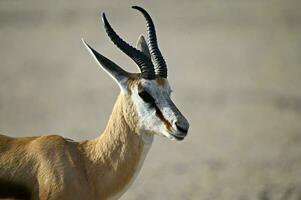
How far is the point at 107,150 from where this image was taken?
9.52 meters

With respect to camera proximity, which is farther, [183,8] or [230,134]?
[183,8]

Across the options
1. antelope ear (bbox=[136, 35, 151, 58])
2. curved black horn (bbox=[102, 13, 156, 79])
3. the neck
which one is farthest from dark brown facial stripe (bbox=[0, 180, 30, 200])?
antelope ear (bbox=[136, 35, 151, 58])

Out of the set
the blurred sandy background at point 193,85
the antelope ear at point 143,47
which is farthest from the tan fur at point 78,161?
the blurred sandy background at point 193,85

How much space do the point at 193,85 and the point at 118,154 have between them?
1765cm

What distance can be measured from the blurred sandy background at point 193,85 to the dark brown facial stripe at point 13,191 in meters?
5.40

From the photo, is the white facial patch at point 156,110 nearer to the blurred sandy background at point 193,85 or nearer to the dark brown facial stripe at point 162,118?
the dark brown facial stripe at point 162,118

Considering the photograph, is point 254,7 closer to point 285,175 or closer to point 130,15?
point 130,15

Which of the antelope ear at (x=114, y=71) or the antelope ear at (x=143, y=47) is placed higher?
the antelope ear at (x=114, y=71)

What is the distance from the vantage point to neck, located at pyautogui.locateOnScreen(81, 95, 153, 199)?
9.32m

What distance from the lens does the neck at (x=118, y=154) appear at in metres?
9.32

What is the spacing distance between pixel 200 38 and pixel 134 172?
87.8 ft

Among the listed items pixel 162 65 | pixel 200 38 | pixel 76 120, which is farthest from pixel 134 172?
pixel 200 38

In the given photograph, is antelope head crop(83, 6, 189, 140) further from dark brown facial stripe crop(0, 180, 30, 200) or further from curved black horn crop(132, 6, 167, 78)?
dark brown facial stripe crop(0, 180, 30, 200)

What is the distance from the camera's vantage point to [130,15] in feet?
137
